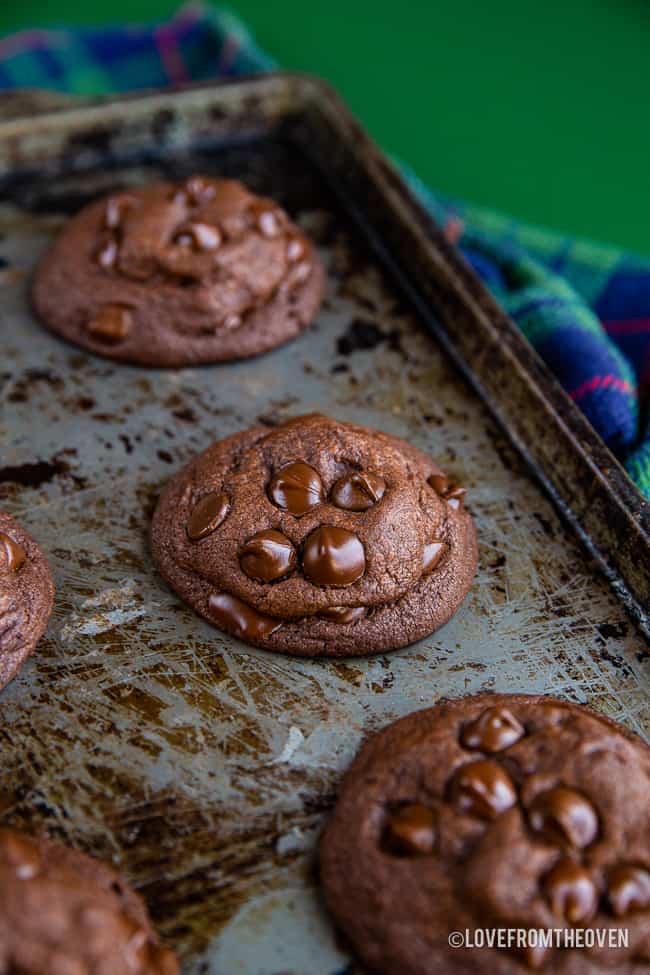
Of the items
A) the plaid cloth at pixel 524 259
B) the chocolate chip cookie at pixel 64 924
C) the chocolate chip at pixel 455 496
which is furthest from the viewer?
the plaid cloth at pixel 524 259

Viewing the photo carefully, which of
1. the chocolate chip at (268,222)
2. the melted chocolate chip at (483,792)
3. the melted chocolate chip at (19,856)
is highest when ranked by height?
the chocolate chip at (268,222)

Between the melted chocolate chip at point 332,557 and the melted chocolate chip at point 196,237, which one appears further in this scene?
the melted chocolate chip at point 196,237

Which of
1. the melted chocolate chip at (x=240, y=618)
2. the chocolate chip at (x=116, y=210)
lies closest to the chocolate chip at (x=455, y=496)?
the melted chocolate chip at (x=240, y=618)

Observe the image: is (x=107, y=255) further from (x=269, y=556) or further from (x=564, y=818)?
(x=564, y=818)

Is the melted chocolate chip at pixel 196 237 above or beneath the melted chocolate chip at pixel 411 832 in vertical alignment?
above

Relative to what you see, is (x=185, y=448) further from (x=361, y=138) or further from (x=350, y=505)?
(x=361, y=138)

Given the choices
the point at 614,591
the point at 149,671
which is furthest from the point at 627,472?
the point at 149,671

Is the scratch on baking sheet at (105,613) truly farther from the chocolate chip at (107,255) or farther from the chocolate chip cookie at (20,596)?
the chocolate chip at (107,255)
